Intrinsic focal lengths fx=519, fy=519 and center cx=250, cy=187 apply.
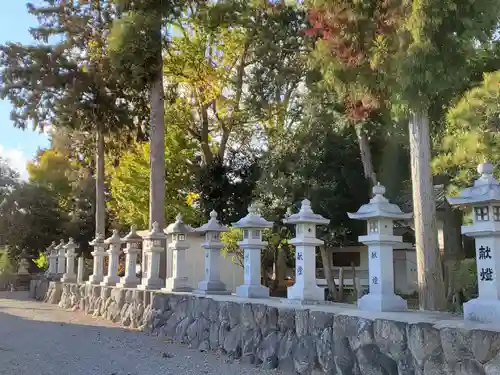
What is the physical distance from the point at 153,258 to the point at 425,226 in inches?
260

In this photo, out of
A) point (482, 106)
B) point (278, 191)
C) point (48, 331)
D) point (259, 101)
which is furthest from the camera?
point (259, 101)

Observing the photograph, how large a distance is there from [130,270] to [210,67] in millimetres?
8791

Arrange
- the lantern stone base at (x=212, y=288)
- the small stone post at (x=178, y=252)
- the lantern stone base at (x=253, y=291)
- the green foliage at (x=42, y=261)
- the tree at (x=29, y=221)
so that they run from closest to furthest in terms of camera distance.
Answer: the lantern stone base at (x=253, y=291)
the lantern stone base at (x=212, y=288)
the small stone post at (x=178, y=252)
the tree at (x=29, y=221)
the green foliage at (x=42, y=261)

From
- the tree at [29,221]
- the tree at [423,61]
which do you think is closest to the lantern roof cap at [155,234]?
the tree at [423,61]

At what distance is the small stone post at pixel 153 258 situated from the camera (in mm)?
12336

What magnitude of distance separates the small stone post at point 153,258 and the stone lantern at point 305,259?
524cm

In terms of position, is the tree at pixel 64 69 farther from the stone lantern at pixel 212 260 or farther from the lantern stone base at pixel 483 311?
the lantern stone base at pixel 483 311

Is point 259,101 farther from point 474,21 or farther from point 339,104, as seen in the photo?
point 474,21

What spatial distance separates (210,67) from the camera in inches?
762

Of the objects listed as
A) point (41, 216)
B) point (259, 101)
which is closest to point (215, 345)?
point (259, 101)

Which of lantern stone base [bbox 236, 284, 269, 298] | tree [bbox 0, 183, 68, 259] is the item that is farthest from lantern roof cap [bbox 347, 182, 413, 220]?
tree [bbox 0, 183, 68, 259]

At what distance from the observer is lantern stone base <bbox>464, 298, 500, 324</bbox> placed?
16.4 feet

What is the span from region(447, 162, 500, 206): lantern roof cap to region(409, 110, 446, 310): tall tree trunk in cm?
282

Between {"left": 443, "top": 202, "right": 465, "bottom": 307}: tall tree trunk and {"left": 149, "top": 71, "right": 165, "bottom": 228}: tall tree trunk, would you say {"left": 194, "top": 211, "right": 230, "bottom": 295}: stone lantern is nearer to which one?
{"left": 149, "top": 71, "right": 165, "bottom": 228}: tall tree trunk
